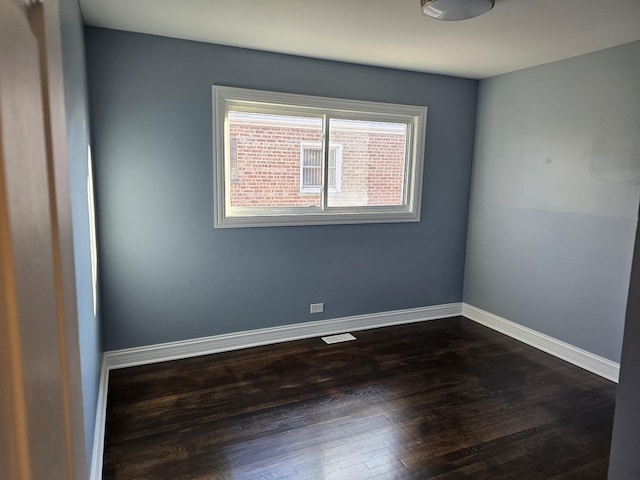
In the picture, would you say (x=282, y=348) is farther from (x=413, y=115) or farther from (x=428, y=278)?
(x=413, y=115)

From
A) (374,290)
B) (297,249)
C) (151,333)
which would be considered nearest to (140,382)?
(151,333)

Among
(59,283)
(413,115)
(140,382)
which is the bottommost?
(140,382)

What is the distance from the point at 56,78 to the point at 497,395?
311 cm

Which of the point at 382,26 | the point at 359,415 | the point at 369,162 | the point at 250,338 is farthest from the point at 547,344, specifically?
the point at 382,26

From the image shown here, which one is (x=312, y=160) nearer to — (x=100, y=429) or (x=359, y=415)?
(x=359, y=415)

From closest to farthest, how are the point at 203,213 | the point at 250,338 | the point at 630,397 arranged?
the point at 630,397 → the point at 203,213 → the point at 250,338

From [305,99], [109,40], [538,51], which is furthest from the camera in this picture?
[305,99]

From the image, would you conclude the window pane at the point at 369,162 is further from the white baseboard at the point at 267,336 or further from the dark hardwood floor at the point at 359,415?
the dark hardwood floor at the point at 359,415

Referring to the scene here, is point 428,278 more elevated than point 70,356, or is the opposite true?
point 70,356

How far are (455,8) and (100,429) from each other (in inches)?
Result: 122

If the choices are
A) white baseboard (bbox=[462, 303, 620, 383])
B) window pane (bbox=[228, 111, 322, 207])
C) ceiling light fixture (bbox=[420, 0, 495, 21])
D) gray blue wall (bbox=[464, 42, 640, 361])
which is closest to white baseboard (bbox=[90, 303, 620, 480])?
white baseboard (bbox=[462, 303, 620, 383])

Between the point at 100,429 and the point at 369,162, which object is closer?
the point at 100,429

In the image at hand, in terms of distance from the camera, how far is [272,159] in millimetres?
3465

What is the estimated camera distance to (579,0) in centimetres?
222
